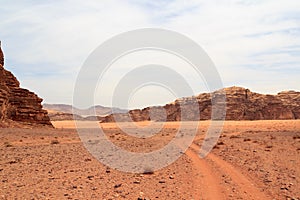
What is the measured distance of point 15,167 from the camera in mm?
11750

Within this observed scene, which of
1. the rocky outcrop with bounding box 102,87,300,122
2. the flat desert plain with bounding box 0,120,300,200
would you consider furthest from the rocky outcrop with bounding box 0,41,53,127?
the rocky outcrop with bounding box 102,87,300,122

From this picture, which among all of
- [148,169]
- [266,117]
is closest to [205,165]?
[148,169]

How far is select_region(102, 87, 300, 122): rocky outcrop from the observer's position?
77562 mm

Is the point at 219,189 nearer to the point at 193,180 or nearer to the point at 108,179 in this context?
the point at 193,180

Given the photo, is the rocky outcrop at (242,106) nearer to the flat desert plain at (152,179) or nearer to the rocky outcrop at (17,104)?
the rocky outcrop at (17,104)

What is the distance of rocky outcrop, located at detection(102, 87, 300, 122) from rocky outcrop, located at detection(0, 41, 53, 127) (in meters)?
44.3

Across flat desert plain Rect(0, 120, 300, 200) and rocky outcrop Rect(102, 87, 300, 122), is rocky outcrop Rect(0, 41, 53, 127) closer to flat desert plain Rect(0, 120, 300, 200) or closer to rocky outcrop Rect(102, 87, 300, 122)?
flat desert plain Rect(0, 120, 300, 200)

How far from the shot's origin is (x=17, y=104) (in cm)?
3862

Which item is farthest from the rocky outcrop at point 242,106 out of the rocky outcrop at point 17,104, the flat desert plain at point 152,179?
the flat desert plain at point 152,179

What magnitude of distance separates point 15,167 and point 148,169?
4.94 m

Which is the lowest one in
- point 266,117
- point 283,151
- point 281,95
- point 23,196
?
point 23,196

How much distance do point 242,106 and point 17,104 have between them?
182 feet

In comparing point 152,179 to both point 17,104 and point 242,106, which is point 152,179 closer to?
point 17,104

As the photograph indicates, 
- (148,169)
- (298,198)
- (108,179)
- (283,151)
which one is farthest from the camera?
(283,151)
